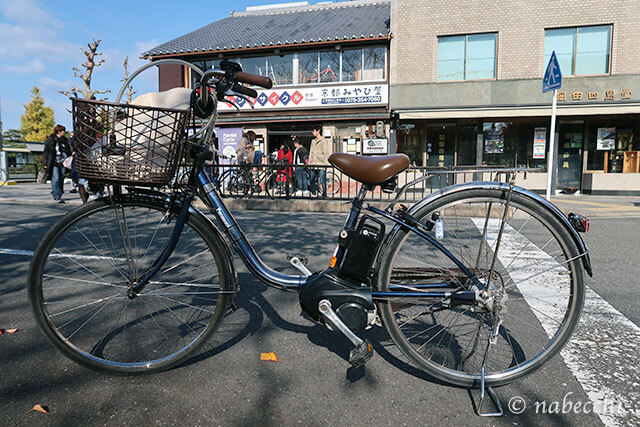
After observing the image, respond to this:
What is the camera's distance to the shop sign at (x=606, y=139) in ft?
53.3

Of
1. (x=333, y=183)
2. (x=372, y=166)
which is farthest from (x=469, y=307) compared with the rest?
(x=333, y=183)

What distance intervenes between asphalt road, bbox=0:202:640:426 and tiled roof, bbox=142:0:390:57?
16908 millimetres

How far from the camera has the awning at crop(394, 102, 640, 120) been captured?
49.6ft

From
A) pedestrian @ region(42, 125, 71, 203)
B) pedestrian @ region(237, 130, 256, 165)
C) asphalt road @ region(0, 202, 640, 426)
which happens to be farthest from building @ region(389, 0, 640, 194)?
asphalt road @ region(0, 202, 640, 426)

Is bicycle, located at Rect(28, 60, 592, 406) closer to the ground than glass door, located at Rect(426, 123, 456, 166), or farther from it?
closer to the ground

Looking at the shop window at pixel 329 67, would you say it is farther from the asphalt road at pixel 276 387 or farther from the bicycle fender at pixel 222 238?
the bicycle fender at pixel 222 238

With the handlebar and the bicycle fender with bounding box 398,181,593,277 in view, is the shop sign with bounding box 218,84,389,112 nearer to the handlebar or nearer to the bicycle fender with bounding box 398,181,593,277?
the handlebar

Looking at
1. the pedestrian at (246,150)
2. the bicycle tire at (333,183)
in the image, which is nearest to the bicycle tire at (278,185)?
the bicycle tire at (333,183)

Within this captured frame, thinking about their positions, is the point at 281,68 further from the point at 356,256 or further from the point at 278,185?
the point at 356,256

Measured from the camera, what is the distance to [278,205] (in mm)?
A: 9508

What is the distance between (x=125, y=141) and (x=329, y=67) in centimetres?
1745

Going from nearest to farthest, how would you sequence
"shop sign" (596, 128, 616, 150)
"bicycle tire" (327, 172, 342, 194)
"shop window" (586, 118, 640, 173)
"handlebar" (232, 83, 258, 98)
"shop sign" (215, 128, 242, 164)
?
"handlebar" (232, 83, 258, 98) < "bicycle tire" (327, 172, 342, 194) < "shop window" (586, 118, 640, 173) < "shop sign" (596, 128, 616, 150) < "shop sign" (215, 128, 242, 164)

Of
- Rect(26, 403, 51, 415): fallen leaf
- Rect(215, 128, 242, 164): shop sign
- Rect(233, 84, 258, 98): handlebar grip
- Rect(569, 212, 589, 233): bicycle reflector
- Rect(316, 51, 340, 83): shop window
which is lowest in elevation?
Rect(26, 403, 51, 415): fallen leaf

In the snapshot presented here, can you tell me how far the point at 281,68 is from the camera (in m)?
18.7
